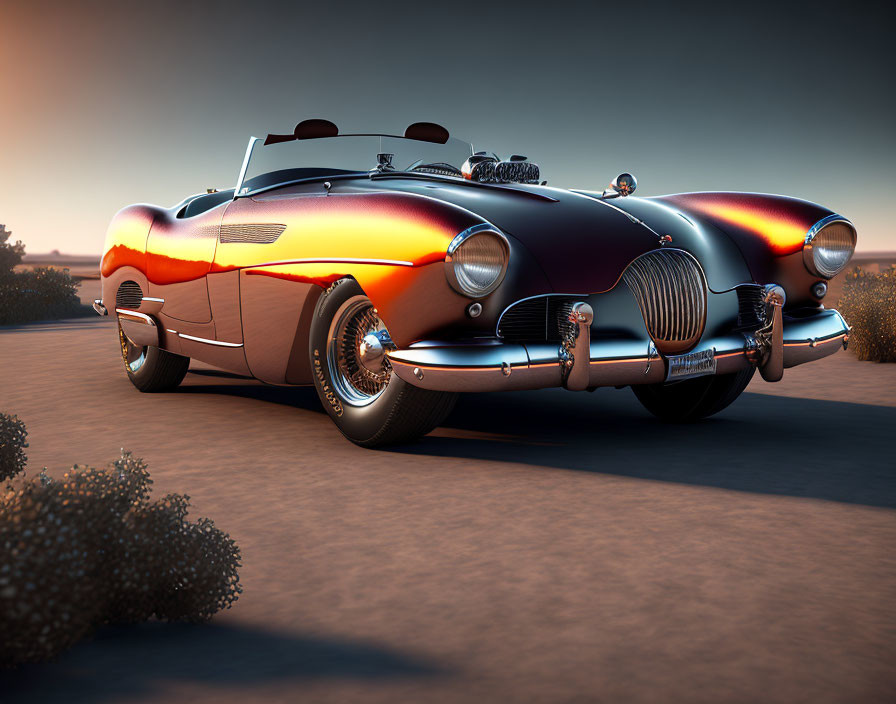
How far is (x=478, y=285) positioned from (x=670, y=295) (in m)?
1.09

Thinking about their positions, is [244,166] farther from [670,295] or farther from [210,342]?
[670,295]

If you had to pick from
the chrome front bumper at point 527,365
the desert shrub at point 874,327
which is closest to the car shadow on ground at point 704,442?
the chrome front bumper at point 527,365

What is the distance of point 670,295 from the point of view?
204 inches

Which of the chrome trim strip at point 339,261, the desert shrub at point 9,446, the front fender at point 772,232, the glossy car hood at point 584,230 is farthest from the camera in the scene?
the front fender at point 772,232

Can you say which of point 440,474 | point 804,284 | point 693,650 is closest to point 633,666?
point 693,650

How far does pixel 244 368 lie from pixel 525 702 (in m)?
3.96

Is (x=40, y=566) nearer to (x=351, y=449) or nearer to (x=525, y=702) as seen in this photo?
(x=525, y=702)

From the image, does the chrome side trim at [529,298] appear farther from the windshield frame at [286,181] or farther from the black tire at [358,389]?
the windshield frame at [286,181]

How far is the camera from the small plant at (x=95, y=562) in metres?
2.33

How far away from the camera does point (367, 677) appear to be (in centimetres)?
248

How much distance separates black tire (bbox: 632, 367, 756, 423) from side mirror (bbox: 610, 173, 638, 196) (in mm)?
1167

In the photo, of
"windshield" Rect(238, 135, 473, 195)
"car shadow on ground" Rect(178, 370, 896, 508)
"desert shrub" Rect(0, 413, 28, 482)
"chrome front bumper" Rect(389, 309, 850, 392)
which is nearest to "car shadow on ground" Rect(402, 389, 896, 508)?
"car shadow on ground" Rect(178, 370, 896, 508)

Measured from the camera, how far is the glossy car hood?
4918mm

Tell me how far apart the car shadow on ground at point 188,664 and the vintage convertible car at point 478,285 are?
2020 millimetres
